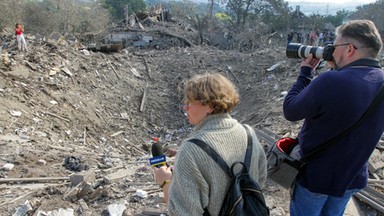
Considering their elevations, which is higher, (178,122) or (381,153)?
(381,153)

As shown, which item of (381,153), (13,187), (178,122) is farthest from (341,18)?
(13,187)

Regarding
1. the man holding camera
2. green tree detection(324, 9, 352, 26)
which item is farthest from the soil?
green tree detection(324, 9, 352, 26)

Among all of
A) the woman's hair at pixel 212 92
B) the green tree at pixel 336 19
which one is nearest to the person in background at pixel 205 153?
the woman's hair at pixel 212 92

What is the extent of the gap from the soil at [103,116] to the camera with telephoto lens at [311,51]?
1962mm

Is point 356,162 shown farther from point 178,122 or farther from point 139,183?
point 178,122

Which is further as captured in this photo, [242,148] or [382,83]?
[382,83]

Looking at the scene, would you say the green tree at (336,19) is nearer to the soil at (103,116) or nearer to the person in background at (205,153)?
the soil at (103,116)

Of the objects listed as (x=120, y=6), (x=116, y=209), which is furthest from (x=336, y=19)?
(x=116, y=209)

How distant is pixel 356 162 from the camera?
211cm

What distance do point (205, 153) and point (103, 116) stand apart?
9134mm

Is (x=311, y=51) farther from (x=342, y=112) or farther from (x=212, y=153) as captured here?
(x=212, y=153)

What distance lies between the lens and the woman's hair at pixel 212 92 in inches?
70.7

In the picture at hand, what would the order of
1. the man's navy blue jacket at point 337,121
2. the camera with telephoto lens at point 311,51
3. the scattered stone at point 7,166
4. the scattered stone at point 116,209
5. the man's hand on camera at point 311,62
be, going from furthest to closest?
the scattered stone at point 7,166 < the scattered stone at point 116,209 < the man's hand on camera at point 311,62 < the camera with telephoto lens at point 311,51 < the man's navy blue jacket at point 337,121

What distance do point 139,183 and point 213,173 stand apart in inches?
135
